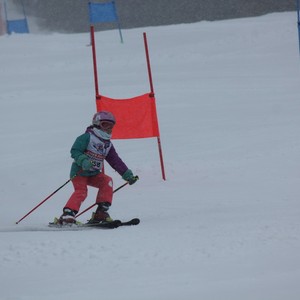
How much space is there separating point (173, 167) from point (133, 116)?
1.04 meters

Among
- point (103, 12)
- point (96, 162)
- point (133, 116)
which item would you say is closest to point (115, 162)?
point (96, 162)

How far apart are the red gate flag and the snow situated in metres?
0.65

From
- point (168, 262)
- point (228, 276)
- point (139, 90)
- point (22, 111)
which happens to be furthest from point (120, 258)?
point (139, 90)

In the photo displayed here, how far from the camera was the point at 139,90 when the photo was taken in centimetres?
1647

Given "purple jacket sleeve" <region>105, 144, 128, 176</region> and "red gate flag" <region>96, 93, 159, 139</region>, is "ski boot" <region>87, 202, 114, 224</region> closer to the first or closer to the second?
"purple jacket sleeve" <region>105, 144, 128, 176</region>

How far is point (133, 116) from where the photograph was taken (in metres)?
9.89

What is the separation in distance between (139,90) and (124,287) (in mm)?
11605

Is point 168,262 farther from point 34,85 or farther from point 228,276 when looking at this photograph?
point 34,85

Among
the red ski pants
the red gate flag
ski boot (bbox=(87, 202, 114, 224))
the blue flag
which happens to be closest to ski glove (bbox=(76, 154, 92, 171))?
the red ski pants

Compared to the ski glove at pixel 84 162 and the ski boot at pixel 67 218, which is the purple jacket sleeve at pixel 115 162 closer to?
the ski glove at pixel 84 162

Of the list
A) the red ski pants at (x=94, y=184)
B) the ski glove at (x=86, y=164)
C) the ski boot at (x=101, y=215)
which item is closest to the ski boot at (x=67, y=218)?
the red ski pants at (x=94, y=184)

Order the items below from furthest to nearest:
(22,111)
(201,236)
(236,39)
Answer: (236,39), (22,111), (201,236)

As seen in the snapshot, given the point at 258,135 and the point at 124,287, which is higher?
the point at 124,287

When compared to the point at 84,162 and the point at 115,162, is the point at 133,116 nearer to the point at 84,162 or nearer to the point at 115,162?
the point at 115,162
